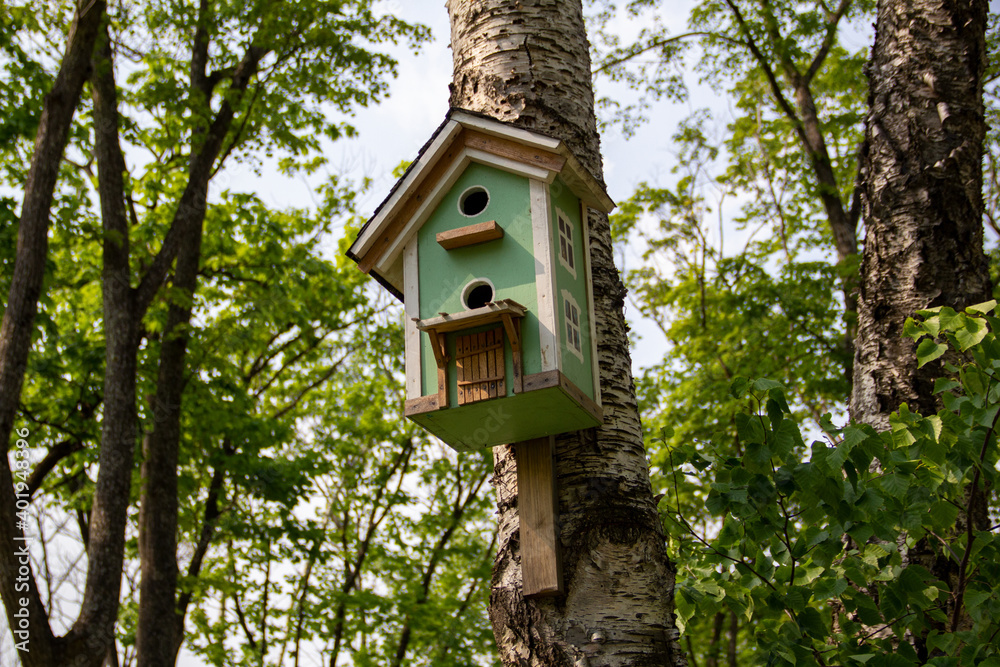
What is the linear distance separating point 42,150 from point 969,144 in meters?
6.74

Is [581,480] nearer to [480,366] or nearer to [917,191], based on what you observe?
[480,366]

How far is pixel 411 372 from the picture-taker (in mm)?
2730

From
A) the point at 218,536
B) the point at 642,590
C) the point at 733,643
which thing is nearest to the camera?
the point at 642,590

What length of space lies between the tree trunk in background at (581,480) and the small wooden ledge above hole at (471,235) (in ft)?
1.16

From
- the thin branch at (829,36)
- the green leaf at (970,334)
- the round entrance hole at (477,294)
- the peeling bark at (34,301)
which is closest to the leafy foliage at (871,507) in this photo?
the green leaf at (970,334)

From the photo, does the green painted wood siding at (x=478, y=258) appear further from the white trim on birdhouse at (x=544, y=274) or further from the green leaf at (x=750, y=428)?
the green leaf at (x=750, y=428)

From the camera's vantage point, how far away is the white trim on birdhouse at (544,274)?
251 centimetres

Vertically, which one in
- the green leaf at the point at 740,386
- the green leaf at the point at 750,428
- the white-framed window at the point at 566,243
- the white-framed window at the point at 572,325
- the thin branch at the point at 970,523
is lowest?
the thin branch at the point at 970,523

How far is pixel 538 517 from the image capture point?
2.55 metres

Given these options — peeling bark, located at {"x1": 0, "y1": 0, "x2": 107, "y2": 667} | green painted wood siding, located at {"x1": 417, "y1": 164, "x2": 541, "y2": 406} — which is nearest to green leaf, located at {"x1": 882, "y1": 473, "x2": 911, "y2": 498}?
green painted wood siding, located at {"x1": 417, "y1": 164, "x2": 541, "y2": 406}

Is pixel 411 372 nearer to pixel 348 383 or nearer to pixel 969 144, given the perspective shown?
pixel 969 144

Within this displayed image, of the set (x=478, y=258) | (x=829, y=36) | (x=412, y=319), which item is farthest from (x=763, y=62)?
(x=412, y=319)

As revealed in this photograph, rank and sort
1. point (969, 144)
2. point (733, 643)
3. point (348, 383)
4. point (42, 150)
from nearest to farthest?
point (969, 144)
point (42, 150)
point (733, 643)
point (348, 383)

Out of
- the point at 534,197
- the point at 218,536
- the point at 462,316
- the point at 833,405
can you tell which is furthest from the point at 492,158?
the point at 218,536
